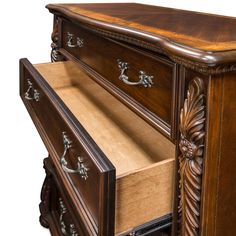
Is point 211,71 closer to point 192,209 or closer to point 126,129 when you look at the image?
point 192,209

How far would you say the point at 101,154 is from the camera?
74 cm

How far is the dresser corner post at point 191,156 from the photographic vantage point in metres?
0.64

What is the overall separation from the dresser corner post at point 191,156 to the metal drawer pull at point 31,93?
62 centimetres

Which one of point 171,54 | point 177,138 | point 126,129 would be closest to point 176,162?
point 177,138

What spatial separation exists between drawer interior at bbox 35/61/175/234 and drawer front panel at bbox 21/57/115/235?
42 mm

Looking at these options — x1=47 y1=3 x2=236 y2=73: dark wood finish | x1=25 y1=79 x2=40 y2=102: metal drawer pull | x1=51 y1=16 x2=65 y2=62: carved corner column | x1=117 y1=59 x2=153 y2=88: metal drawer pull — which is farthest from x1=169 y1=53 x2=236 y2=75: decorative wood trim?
x1=51 y1=16 x2=65 y2=62: carved corner column

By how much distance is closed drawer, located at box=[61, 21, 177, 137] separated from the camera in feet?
2.45

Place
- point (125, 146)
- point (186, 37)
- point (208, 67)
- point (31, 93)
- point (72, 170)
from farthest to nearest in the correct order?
point (31, 93)
point (125, 146)
point (72, 170)
point (186, 37)
point (208, 67)

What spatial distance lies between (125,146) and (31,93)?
1.45 ft

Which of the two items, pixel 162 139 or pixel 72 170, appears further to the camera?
pixel 162 139

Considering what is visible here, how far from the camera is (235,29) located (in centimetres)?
83

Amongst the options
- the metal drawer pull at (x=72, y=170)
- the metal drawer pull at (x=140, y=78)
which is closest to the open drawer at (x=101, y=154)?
the metal drawer pull at (x=72, y=170)

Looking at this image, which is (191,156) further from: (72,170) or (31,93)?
(31,93)

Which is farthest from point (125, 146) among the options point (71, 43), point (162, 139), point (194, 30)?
point (71, 43)
